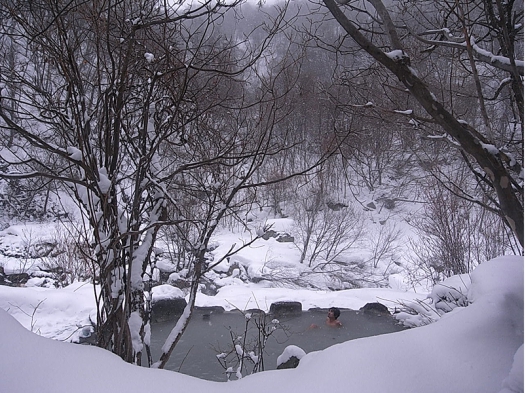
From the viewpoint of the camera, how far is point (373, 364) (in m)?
1.29

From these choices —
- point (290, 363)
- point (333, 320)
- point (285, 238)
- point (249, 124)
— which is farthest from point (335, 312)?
point (249, 124)

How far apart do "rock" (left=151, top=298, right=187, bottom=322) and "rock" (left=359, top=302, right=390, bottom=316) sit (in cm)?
444

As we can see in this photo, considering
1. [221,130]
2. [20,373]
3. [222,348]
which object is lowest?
[222,348]

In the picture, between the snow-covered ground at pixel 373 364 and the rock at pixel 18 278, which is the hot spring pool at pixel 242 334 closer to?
the rock at pixel 18 278

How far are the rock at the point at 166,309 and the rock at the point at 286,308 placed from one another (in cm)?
221

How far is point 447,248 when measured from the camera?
8219mm

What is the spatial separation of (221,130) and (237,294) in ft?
23.8

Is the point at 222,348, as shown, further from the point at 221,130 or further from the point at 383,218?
the point at 383,218

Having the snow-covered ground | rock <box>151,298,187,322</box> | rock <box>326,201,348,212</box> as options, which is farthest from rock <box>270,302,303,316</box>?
the snow-covered ground

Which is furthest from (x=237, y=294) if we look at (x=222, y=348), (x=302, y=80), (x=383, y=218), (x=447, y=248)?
(x=302, y=80)

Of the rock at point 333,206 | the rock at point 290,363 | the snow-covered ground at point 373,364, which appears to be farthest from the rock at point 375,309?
the snow-covered ground at point 373,364

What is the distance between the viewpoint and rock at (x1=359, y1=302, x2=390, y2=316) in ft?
28.5

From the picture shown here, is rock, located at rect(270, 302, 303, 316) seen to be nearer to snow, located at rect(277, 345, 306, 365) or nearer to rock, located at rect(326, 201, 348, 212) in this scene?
snow, located at rect(277, 345, 306, 365)

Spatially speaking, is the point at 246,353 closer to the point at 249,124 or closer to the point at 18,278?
the point at 249,124
